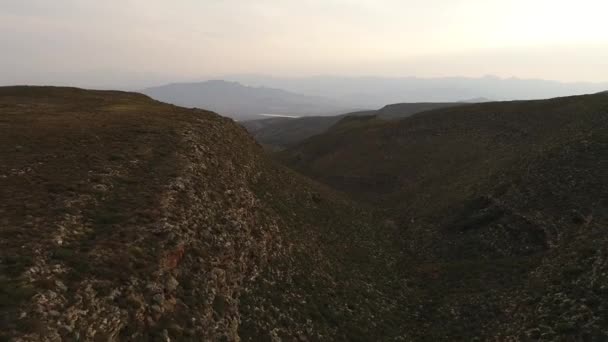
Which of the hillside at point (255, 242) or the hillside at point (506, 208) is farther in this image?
the hillside at point (506, 208)

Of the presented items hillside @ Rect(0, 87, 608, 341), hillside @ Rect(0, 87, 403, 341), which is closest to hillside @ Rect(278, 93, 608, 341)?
hillside @ Rect(0, 87, 608, 341)

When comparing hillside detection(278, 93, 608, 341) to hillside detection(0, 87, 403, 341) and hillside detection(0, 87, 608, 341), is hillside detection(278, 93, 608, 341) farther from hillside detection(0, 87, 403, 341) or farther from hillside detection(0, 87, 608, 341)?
hillside detection(0, 87, 403, 341)

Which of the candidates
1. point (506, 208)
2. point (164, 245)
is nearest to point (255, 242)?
point (164, 245)

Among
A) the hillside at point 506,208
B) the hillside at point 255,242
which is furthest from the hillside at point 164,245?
the hillside at point 506,208

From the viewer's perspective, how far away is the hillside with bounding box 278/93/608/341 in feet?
72.4

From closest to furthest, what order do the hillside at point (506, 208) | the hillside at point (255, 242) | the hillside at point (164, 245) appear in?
the hillside at point (164, 245), the hillside at point (255, 242), the hillside at point (506, 208)

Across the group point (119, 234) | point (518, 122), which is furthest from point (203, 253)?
point (518, 122)

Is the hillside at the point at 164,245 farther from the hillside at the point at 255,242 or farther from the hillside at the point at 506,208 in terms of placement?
the hillside at the point at 506,208

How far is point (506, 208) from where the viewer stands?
37219mm

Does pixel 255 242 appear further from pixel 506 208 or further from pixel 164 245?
pixel 506 208

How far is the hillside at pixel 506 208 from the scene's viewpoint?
2208 centimetres

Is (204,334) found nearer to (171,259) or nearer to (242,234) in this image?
(171,259)

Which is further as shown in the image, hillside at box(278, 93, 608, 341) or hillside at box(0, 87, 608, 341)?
hillside at box(278, 93, 608, 341)

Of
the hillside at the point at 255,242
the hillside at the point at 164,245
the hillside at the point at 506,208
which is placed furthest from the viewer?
the hillside at the point at 506,208
